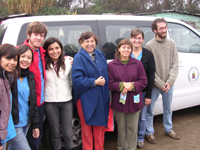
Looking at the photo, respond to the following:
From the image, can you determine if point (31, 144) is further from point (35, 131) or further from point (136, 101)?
point (136, 101)

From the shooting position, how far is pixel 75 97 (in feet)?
8.09

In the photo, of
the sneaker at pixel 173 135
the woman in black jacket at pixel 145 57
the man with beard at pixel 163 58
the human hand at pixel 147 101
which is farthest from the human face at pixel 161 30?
the sneaker at pixel 173 135

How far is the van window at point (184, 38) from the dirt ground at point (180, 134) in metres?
1.40

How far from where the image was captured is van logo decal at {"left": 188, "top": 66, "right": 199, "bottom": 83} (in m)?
3.49

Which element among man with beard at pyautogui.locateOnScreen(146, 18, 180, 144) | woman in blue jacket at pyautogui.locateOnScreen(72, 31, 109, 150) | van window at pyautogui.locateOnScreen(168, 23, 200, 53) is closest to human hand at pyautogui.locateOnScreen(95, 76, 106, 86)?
woman in blue jacket at pyautogui.locateOnScreen(72, 31, 109, 150)

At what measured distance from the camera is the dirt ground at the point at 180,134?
2986mm

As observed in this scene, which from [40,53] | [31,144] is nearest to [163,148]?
[31,144]

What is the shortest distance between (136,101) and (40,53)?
52.7 inches

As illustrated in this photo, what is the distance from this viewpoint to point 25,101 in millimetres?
1931

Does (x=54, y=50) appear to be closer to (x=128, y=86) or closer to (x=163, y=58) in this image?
(x=128, y=86)

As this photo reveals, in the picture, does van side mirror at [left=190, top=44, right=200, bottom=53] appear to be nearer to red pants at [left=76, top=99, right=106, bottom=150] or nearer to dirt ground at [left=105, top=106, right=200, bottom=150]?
dirt ground at [left=105, top=106, right=200, bottom=150]

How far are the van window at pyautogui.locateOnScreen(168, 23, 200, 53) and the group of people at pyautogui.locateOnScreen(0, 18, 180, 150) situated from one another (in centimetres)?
74

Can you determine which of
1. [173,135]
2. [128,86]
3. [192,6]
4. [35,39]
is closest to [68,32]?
[35,39]

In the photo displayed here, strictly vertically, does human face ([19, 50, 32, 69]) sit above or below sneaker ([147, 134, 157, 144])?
above
